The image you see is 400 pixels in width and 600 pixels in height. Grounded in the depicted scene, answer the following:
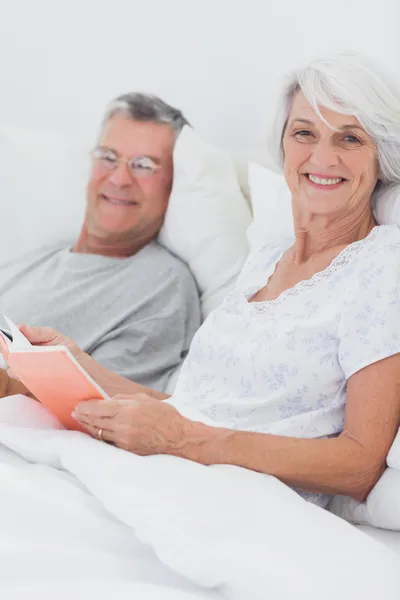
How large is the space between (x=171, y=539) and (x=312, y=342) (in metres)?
0.45

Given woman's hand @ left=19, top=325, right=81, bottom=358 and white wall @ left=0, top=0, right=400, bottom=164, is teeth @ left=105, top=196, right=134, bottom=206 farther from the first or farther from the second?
woman's hand @ left=19, top=325, right=81, bottom=358

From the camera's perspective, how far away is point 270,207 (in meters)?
1.80

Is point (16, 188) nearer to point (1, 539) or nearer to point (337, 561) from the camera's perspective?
point (1, 539)

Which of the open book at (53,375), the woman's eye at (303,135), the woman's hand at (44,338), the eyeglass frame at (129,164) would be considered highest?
the woman's eye at (303,135)

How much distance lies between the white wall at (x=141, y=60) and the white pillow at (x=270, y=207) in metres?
0.48

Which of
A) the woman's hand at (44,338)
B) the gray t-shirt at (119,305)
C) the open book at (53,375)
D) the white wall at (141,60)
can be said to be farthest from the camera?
the white wall at (141,60)

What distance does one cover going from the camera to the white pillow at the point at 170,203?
1975mm

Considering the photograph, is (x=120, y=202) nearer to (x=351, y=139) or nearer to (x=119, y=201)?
(x=119, y=201)

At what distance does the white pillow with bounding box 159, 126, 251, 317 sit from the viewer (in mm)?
1954

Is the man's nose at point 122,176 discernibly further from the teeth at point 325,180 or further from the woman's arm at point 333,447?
the woman's arm at point 333,447

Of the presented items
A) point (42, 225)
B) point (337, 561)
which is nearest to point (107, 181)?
point (42, 225)


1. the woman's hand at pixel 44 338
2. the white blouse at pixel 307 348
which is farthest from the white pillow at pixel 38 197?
the white blouse at pixel 307 348

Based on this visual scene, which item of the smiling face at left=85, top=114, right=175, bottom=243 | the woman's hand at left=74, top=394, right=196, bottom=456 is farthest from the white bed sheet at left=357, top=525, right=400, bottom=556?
the smiling face at left=85, top=114, right=175, bottom=243

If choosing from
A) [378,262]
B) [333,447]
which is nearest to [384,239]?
[378,262]
